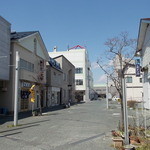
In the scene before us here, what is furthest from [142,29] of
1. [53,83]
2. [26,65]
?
[53,83]

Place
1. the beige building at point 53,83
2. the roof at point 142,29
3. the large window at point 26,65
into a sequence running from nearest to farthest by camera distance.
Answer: the roof at point 142,29
the large window at point 26,65
the beige building at point 53,83

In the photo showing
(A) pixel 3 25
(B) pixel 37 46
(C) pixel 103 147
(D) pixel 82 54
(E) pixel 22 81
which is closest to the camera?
(C) pixel 103 147

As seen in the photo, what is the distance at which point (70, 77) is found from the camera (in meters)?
54.7

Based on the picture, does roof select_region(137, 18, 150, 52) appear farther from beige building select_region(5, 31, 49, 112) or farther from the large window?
the large window

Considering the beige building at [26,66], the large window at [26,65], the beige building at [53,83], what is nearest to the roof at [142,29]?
the beige building at [26,66]

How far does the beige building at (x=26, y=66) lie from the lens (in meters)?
20.6

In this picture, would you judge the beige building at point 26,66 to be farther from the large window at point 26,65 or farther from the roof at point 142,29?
the roof at point 142,29

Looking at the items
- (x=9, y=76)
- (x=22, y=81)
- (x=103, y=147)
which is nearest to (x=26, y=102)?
(x=22, y=81)

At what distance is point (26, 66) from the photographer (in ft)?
78.8

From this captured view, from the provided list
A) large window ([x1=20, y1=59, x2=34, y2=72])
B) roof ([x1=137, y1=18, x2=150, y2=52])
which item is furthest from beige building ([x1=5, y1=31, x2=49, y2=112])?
roof ([x1=137, y1=18, x2=150, y2=52])

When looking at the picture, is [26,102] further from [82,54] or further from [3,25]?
[82,54]

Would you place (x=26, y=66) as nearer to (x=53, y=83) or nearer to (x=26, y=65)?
(x=26, y=65)

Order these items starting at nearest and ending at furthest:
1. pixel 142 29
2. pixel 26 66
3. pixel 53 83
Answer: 1. pixel 142 29
2. pixel 26 66
3. pixel 53 83

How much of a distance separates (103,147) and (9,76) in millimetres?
15781
